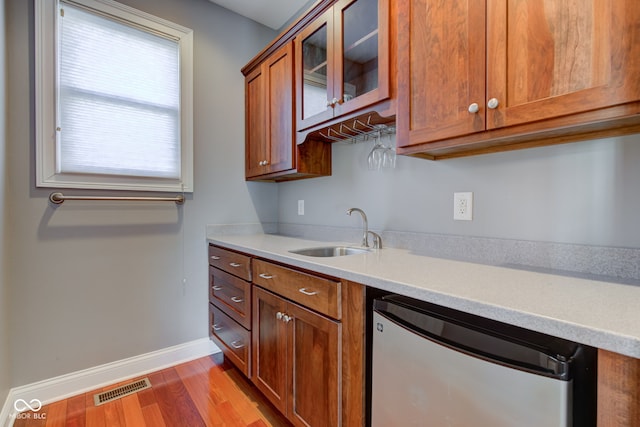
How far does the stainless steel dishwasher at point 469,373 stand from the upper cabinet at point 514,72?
607 millimetres

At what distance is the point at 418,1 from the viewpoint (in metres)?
1.16

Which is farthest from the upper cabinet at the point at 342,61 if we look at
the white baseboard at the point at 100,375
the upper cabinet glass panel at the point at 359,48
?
the white baseboard at the point at 100,375

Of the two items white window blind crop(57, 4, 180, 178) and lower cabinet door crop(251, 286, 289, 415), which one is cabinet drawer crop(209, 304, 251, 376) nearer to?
lower cabinet door crop(251, 286, 289, 415)

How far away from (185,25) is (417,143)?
6.68 feet

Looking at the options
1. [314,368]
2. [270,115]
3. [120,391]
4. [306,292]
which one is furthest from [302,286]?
[120,391]

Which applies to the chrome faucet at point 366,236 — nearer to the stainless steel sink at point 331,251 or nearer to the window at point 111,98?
the stainless steel sink at point 331,251

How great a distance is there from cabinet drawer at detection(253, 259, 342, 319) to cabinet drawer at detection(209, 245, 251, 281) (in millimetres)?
107

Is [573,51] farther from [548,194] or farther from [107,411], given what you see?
[107,411]

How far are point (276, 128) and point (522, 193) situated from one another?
149 centimetres

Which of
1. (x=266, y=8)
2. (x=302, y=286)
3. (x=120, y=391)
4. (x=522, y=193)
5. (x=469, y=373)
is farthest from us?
(x=266, y=8)

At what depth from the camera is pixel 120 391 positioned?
6.00 feet

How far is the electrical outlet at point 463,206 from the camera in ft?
4.42

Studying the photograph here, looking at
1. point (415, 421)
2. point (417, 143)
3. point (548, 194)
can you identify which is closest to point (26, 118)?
point (417, 143)

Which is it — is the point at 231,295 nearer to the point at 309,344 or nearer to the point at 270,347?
the point at 270,347
